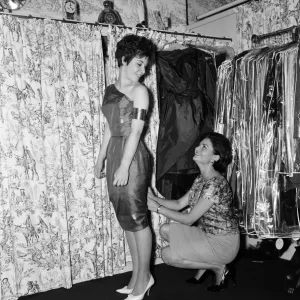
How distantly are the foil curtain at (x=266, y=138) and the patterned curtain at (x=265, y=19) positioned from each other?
38 cm

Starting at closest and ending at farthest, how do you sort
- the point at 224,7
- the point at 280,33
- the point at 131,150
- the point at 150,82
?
the point at 131,150, the point at 280,33, the point at 150,82, the point at 224,7

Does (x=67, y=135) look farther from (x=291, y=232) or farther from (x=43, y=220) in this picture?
(x=291, y=232)

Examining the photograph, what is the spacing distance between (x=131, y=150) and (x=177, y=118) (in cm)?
68

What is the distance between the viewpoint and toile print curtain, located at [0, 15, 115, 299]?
7.56 ft

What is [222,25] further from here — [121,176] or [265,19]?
[121,176]

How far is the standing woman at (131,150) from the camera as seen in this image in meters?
2.06

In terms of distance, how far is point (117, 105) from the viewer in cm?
212

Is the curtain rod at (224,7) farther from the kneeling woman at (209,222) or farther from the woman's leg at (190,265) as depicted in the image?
the woman's leg at (190,265)

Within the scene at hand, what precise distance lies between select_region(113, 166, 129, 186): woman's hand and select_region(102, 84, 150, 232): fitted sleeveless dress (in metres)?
0.05

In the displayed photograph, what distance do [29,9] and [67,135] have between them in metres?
1.12

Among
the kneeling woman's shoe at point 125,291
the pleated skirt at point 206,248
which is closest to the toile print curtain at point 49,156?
the kneeling woman's shoe at point 125,291

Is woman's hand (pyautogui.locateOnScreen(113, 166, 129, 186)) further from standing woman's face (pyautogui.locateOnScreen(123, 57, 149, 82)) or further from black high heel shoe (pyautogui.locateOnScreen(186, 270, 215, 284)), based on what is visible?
black high heel shoe (pyautogui.locateOnScreen(186, 270, 215, 284))

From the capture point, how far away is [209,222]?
234 cm

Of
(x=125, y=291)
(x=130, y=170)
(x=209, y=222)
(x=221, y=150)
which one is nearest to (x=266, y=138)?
(x=221, y=150)
